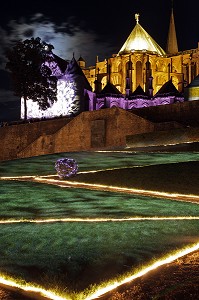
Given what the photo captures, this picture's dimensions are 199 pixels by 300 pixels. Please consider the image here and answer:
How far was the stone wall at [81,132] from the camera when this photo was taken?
112ft

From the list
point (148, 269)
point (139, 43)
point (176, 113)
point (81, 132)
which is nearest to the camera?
point (148, 269)

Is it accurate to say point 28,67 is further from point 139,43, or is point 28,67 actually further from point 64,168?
point 64,168

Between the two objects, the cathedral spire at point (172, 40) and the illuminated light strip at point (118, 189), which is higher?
the cathedral spire at point (172, 40)

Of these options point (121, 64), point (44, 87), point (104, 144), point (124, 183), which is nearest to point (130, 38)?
point (121, 64)

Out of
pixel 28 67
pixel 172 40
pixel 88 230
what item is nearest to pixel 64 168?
pixel 88 230

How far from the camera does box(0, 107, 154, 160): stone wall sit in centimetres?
3403

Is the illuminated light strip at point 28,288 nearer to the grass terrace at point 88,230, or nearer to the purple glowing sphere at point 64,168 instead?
the grass terrace at point 88,230

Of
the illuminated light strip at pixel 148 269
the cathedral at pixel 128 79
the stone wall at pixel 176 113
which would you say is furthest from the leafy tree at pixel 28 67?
the illuminated light strip at pixel 148 269

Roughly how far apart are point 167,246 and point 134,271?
1523mm

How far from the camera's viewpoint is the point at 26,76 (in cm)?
6162

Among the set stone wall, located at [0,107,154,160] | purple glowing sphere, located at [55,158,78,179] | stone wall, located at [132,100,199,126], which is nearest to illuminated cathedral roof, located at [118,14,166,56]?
stone wall, located at [0,107,154,160]

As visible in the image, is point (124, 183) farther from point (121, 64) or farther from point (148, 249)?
point (121, 64)

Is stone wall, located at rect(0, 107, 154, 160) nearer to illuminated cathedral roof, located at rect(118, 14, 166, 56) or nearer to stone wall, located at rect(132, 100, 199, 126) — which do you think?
stone wall, located at rect(132, 100, 199, 126)

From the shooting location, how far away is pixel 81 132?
36.4m
